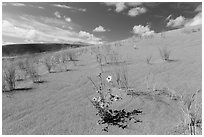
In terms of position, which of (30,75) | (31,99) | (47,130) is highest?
(30,75)

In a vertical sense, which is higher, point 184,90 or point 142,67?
point 142,67

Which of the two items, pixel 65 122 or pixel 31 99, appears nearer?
pixel 65 122

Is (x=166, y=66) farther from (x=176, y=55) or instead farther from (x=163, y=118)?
(x=163, y=118)

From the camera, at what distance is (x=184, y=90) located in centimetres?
376

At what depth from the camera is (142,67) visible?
205 inches

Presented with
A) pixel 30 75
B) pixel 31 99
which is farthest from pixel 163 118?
pixel 30 75

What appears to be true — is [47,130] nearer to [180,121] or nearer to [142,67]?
[180,121]

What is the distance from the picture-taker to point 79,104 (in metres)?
3.42

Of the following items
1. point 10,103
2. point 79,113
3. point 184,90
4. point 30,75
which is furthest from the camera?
point 30,75

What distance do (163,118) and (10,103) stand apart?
208cm

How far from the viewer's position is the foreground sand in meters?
2.77

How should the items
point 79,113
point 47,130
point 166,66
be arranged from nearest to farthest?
point 47,130, point 79,113, point 166,66

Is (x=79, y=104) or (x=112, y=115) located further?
(x=79, y=104)

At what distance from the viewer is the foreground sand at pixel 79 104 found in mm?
2768
